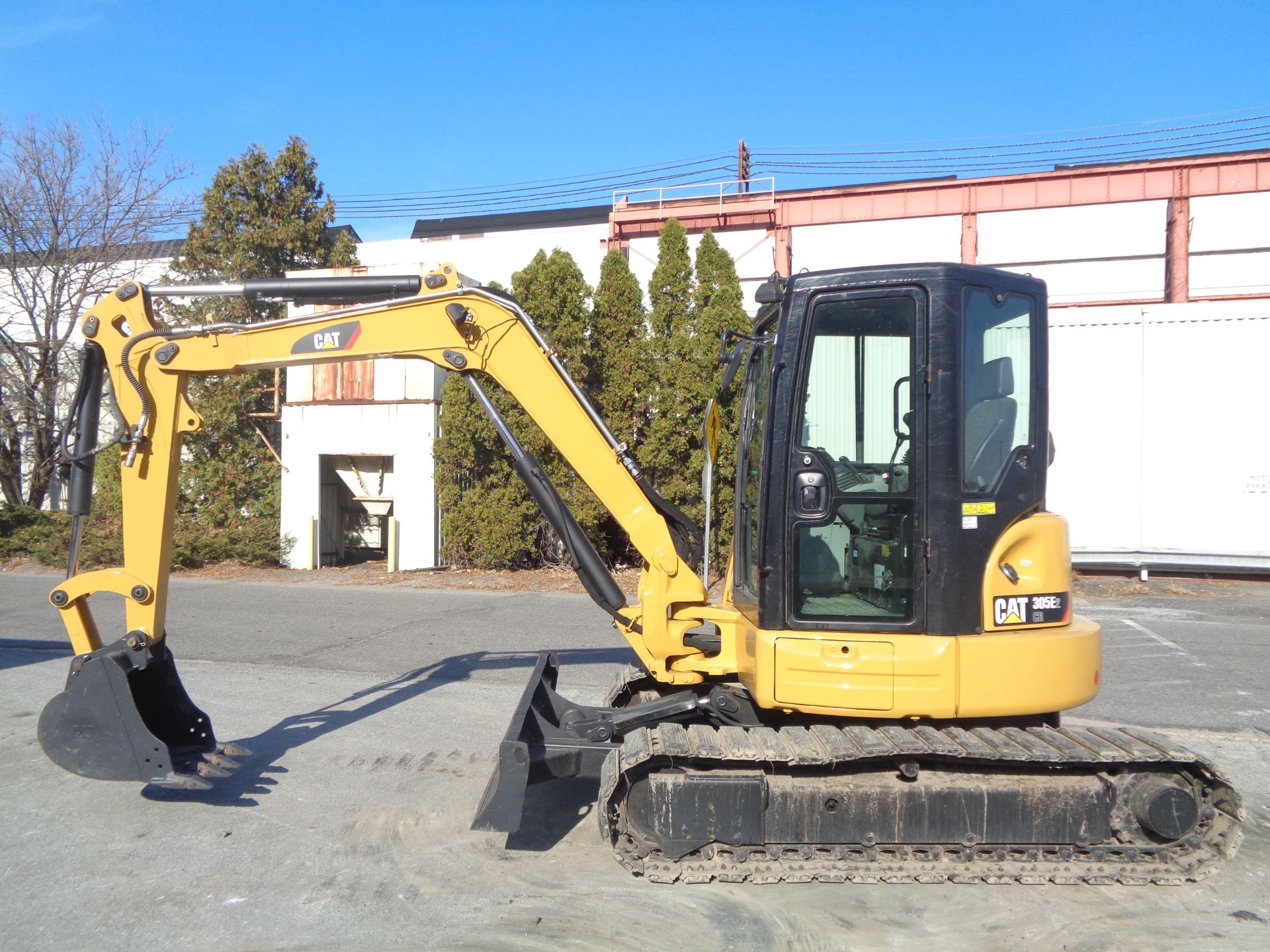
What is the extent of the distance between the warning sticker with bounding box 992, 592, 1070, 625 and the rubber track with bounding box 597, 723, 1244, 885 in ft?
1.71

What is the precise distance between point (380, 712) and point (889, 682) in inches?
167

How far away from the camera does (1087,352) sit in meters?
14.5

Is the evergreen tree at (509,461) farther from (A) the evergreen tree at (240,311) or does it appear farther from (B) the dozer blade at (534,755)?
(B) the dozer blade at (534,755)

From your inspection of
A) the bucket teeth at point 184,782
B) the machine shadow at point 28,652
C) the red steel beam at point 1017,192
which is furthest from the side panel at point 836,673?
the red steel beam at point 1017,192

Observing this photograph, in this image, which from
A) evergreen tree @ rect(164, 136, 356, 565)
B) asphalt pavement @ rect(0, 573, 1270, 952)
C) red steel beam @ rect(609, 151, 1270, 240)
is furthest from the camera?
red steel beam @ rect(609, 151, 1270, 240)

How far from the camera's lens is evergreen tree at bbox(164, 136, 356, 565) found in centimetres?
1692

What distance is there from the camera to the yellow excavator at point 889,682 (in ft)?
13.3

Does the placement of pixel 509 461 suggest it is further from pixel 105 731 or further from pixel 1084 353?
pixel 105 731

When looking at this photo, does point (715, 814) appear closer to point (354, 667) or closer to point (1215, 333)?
point (354, 667)

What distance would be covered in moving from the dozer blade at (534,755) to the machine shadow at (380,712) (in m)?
0.34

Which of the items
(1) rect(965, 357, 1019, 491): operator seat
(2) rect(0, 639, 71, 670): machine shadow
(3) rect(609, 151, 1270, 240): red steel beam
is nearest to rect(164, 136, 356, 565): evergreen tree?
(2) rect(0, 639, 71, 670): machine shadow

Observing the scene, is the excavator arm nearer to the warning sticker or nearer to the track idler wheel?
the warning sticker

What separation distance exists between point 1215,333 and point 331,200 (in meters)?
17.1

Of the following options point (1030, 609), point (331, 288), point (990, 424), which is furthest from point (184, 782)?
point (990, 424)
